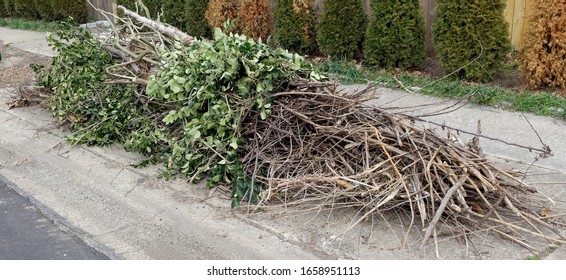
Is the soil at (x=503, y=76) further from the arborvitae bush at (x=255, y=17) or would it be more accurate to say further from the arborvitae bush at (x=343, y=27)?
the arborvitae bush at (x=255, y=17)

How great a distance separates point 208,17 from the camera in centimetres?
1074

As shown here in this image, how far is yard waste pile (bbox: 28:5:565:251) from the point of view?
4277 mm

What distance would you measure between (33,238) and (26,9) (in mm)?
13399

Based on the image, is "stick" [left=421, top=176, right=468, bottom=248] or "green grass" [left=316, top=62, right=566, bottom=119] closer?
"stick" [left=421, top=176, right=468, bottom=248]

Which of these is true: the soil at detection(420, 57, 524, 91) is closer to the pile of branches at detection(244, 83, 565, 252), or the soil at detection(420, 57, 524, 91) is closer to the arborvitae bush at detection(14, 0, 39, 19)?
the pile of branches at detection(244, 83, 565, 252)

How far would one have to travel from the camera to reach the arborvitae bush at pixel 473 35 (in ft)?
24.4

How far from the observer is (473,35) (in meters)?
7.51

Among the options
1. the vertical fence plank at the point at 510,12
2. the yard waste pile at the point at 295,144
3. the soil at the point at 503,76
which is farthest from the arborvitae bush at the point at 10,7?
the vertical fence plank at the point at 510,12

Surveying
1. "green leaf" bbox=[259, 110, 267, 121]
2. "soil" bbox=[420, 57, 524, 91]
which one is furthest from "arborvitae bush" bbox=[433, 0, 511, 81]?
"green leaf" bbox=[259, 110, 267, 121]

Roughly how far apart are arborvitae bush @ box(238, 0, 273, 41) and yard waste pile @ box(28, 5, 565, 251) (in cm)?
391

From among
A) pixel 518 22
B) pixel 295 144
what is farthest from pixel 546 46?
pixel 295 144

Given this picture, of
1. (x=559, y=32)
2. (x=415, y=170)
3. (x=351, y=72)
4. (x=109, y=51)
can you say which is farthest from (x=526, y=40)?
(x=109, y=51)

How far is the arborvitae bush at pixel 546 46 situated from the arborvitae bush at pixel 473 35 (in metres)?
0.36
